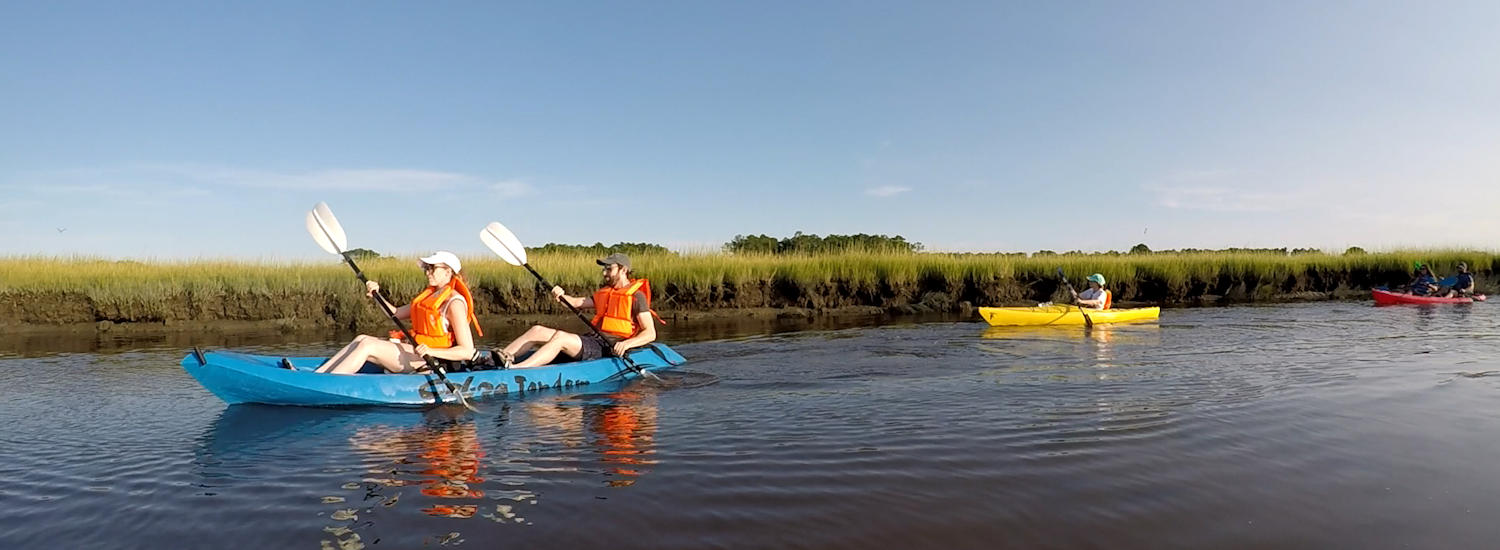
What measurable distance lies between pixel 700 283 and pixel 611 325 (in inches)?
345

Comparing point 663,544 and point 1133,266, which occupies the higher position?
point 1133,266

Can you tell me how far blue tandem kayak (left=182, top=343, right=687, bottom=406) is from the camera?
691cm

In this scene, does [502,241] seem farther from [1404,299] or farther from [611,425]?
[1404,299]

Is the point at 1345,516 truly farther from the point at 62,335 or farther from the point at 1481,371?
the point at 62,335

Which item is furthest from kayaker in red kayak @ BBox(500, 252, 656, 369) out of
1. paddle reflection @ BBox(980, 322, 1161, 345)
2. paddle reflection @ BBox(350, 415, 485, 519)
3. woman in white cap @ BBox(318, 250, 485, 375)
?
paddle reflection @ BBox(980, 322, 1161, 345)

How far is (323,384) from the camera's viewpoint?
704 centimetres

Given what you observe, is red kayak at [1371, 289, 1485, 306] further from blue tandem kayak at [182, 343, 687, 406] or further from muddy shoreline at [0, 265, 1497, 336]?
blue tandem kayak at [182, 343, 687, 406]

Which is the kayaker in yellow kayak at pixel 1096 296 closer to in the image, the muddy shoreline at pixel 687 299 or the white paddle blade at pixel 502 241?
the muddy shoreline at pixel 687 299

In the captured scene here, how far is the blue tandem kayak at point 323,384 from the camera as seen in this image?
691 cm

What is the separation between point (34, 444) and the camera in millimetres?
5871

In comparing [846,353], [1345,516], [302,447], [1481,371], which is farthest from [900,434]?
[1481,371]

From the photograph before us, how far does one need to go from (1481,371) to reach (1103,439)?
5576mm

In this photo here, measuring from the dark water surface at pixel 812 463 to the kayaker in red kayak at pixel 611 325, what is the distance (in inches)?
32.9

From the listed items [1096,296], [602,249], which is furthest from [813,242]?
[1096,296]
